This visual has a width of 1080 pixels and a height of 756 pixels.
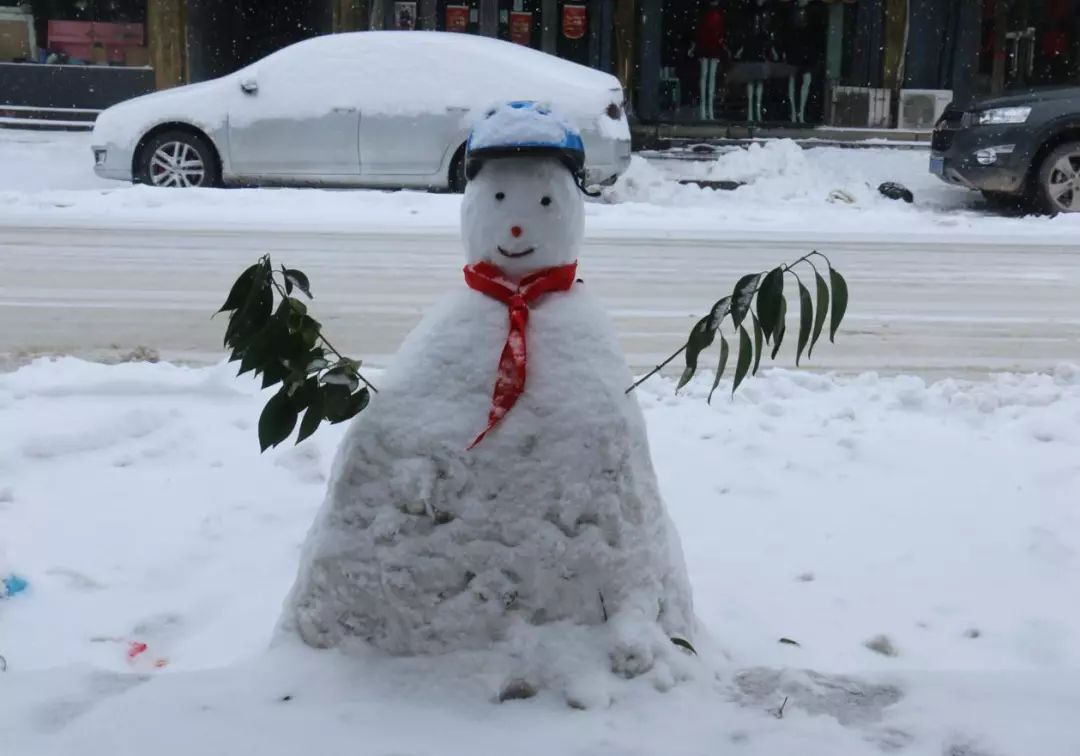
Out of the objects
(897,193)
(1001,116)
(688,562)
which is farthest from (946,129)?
(688,562)

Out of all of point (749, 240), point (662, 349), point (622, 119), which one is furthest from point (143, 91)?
point (662, 349)

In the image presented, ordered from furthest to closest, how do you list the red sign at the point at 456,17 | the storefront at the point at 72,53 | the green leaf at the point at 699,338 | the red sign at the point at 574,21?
the red sign at the point at 574,21 → the red sign at the point at 456,17 → the storefront at the point at 72,53 → the green leaf at the point at 699,338

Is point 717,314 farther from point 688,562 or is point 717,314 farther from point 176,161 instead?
point 176,161

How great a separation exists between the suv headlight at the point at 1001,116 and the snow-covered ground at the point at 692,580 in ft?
24.7

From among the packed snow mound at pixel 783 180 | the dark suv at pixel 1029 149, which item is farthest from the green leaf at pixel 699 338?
the dark suv at pixel 1029 149

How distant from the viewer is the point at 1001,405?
529 centimetres

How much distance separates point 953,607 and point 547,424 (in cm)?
147

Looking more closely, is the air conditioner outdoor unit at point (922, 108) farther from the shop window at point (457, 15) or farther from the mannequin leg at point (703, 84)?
the shop window at point (457, 15)

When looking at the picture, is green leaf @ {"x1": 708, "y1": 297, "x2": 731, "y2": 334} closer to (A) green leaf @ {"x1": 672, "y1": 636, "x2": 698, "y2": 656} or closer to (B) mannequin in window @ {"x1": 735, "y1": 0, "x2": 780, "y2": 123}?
(A) green leaf @ {"x1": 672, "y1": 636, "x2": 698, "y2": 656}

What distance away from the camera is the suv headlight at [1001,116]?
1246 centimetres

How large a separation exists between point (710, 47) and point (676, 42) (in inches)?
48.9

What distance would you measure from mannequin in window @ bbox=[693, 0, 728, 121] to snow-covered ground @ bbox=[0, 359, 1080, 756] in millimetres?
16250

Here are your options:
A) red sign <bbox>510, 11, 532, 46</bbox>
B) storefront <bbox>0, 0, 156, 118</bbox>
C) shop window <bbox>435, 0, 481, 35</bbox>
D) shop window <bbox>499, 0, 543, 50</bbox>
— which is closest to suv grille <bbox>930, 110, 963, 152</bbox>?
shop window <bbox>499, 0, 543, 50</bbox>

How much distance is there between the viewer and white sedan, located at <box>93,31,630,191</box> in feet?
40.7
